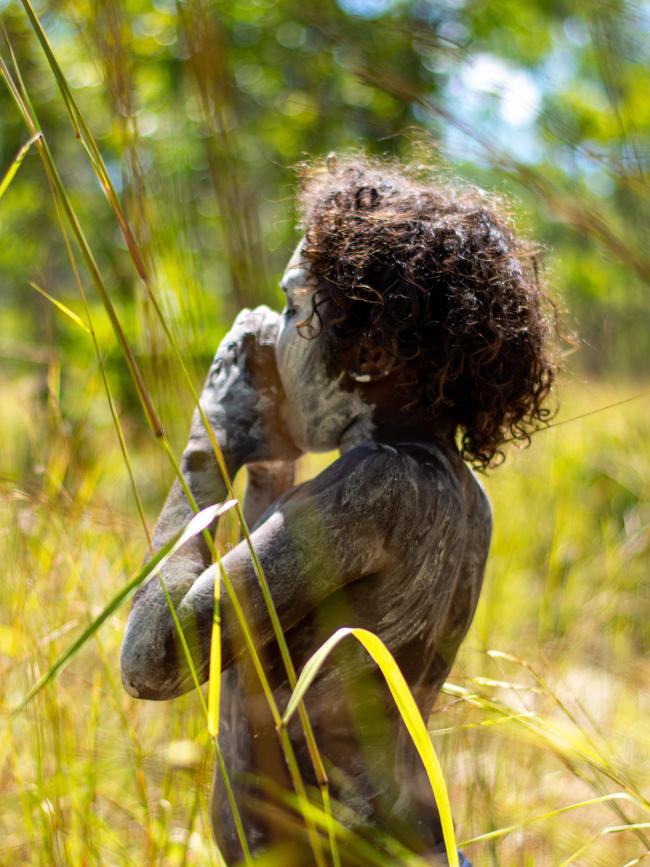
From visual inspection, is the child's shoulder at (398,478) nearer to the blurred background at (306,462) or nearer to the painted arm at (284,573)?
the painted arm at (284,573)

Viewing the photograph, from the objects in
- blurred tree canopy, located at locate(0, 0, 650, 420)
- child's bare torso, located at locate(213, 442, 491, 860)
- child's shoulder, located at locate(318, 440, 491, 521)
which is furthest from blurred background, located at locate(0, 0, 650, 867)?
child's shoulder, located at locate(318, 440, 491, 521)

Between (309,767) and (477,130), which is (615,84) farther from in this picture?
(309,767)

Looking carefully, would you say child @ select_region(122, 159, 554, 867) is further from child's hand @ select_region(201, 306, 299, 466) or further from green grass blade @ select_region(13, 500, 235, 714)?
green grass blade @ select_region(13, 500, 235, 714)

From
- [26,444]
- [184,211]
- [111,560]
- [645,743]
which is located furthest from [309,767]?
[26,444]

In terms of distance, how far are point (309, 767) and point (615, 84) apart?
0.91 m

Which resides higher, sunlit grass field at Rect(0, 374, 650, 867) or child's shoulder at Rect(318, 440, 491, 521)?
child's shoulder at Rect(318, 440, 491, 521)

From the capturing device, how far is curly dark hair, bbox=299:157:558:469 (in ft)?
4.02

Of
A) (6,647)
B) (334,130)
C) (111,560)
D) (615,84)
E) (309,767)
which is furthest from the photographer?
(334,130)

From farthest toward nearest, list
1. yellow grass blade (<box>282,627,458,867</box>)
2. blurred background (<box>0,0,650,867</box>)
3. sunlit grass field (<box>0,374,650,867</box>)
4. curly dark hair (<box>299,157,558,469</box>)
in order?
sunlit grass field (<box>0,374,650,867</box>) → curly dark hair (<box>299,157,558,469</box>) → blurred background (<box>0,0,650,867</box>) → yellow grass blade (<box>282,627,458,867</box>)

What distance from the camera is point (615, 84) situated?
3.19ft

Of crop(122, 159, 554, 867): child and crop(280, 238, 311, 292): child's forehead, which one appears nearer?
crop(122, 159, 554, 867): child

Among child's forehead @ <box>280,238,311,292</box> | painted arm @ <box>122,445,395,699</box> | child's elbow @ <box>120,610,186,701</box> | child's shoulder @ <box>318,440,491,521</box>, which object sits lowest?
child's elbow @ <box>120,610,186,701</box>

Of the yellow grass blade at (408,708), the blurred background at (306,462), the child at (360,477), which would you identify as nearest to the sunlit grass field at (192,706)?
the blurred background at (306,462)

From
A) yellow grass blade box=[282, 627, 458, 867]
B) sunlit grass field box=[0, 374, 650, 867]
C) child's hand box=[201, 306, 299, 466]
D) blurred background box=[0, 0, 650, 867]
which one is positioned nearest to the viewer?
yellow grass blade box=[282, 627, 458, 867]
